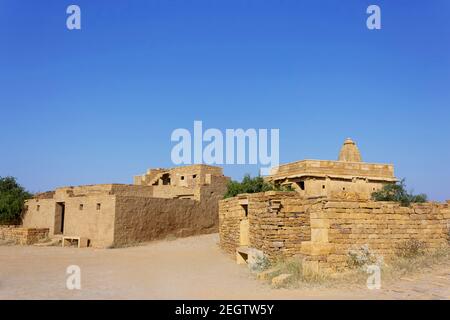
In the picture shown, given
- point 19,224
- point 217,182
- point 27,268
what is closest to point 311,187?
point 217,182

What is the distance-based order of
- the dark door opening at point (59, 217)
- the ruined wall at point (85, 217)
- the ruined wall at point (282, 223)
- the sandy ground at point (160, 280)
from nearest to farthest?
the sandy ground at point (160, 280), the ruined wall at point (282, 223), the ruined wall at point (85, 217), the dark door opening at point (59, 217)

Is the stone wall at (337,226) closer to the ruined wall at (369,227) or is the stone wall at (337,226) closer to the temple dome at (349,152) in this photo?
the ruined wall at (369,227)

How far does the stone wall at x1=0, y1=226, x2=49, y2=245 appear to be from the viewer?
21484 millimetres

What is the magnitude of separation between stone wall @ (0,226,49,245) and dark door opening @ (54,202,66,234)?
62cm

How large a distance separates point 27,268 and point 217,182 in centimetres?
1592

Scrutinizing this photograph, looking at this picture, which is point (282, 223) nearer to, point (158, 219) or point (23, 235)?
point (158, 219)

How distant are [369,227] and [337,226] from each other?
0.92 m

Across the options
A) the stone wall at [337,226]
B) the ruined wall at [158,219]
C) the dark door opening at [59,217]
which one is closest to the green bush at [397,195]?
the stone wall at [337,226]

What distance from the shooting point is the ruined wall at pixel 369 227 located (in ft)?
31.1

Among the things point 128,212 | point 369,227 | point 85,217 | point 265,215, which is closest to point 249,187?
point 128,212

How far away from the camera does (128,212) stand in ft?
63.6

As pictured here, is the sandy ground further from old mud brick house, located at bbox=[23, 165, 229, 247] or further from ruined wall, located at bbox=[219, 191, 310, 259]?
old mud brick house, located at bbox=[23, 165, 229, 247]
